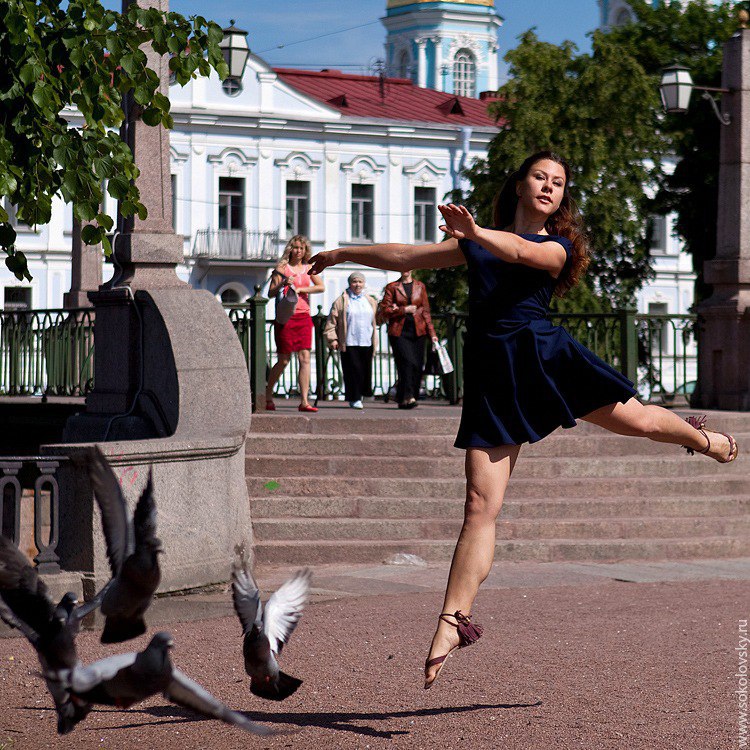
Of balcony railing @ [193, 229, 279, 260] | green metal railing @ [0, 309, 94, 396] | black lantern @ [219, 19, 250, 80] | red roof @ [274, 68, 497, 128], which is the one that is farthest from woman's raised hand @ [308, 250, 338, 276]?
red roof @ [274, 68, 497, 128]

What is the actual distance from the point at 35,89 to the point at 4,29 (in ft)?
2.19

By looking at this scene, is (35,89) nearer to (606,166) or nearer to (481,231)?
(481,231)

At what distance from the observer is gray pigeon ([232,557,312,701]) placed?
4449mm

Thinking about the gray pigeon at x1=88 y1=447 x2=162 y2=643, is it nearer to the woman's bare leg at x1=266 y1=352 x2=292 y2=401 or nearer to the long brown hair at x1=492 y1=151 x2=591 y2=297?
the long brown hair at x1=492 y1=151 x2=591 y2=297

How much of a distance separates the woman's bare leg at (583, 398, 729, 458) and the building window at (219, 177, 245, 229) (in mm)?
48343

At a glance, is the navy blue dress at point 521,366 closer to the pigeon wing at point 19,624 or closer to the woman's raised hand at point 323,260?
the woman's raised hand at point 323,260

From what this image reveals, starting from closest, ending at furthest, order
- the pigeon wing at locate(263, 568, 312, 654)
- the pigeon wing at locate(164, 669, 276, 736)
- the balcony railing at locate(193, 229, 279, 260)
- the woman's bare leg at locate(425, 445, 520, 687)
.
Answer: the pigeon wing at locate(164, 669, 276, 736)
the pigeon wing at locate(263, 568, 312, 654)
the woman's bare leg at locate(425, 445, 520, 687)
the balcony railing at locate(193, 229, 279, 260)

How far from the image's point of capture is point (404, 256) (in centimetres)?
596

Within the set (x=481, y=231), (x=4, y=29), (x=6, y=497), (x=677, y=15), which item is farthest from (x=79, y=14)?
(x=677, y=15)

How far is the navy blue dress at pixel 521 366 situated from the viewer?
5.72 metres

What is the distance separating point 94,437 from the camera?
12.4 m

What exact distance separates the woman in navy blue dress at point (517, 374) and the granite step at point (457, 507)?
593 centimetres

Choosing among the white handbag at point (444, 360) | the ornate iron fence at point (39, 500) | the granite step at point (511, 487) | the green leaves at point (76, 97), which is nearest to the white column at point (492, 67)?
the white handbag at point (444, 360)

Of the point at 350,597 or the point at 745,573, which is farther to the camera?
the point at 745,573
